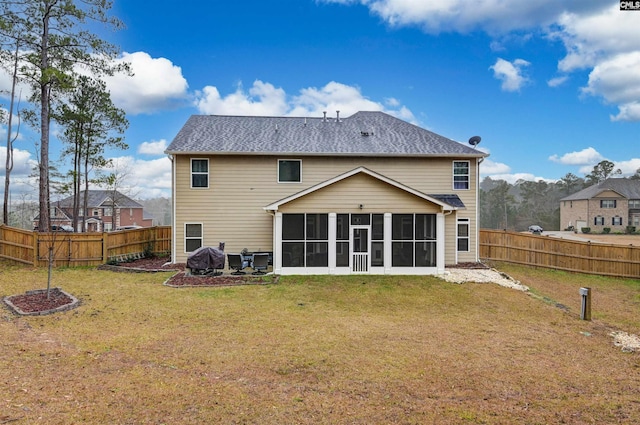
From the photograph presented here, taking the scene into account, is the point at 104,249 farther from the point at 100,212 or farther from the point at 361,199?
the point at 100,212

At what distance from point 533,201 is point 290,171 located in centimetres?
6889

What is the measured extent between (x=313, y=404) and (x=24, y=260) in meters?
16.7

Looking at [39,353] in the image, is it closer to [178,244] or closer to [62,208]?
[178,244]

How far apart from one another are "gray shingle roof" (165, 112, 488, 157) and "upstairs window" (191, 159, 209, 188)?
606 mm

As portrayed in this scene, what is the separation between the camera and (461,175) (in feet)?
55.7

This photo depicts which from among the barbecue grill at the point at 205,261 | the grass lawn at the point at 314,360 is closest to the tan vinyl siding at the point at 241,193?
the barbecue grill at the point at 205,261

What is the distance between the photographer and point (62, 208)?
45375mm

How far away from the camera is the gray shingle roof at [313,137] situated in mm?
16297

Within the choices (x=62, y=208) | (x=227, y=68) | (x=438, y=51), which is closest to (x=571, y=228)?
(x=438, y=51)

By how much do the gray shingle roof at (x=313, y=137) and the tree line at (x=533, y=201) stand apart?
154 feet


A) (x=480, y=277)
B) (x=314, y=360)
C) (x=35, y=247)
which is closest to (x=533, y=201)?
(x=480, y=277)

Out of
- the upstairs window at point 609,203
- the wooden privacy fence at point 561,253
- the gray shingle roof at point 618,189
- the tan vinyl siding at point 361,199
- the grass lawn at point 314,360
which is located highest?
the gray shingle roof at point 618,189

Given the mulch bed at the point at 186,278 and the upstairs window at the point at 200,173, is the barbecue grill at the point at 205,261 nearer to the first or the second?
the mulch bed at the point at 186,278

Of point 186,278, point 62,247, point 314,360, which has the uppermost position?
point 62,247
